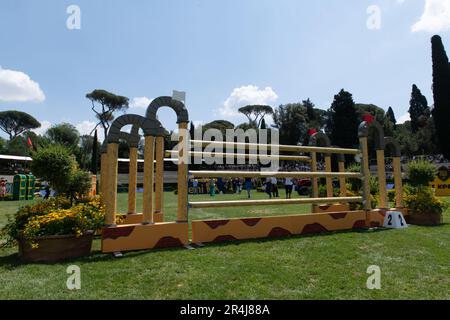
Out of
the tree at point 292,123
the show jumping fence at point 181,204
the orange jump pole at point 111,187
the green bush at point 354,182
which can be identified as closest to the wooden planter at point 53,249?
the show jumping fence at point 181,204

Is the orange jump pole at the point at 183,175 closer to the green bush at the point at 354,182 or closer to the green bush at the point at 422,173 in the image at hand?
the green bush at the point at 354,182

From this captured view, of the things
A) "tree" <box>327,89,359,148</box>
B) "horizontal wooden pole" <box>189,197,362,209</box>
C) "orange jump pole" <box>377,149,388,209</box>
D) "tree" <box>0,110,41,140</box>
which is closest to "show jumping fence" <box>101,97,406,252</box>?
"horizontal wooden pole" <box>189,197,362,209</box>

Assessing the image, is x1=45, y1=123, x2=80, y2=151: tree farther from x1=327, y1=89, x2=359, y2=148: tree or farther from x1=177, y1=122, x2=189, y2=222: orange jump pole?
x1=177, y1=122, x2=189, y2=222: orange jump pole

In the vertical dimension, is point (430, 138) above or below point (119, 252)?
above

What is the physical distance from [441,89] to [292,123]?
24.7 metres

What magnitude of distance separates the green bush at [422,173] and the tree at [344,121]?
35.2 metres

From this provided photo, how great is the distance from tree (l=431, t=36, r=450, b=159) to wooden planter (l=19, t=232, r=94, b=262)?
119 feet

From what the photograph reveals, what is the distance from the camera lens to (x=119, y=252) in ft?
17.3

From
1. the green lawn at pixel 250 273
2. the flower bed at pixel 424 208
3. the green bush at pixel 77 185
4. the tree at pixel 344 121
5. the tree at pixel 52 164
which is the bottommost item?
the green lawn at pixel 250 273

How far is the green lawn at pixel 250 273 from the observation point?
3.43 m

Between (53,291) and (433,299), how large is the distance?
3924mm
